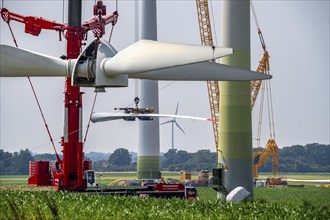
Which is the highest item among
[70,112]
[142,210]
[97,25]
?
[97,25]

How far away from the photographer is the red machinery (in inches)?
2192

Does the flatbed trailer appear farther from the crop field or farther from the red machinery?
the crop field

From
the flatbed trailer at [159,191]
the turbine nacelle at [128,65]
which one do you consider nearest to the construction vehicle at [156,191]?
the flatbed trailer at [159,191]

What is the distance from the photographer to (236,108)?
70250 mm

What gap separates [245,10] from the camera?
70812 mm

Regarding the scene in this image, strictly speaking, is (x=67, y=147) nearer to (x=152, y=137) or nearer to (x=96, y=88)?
(x=96, y=88)

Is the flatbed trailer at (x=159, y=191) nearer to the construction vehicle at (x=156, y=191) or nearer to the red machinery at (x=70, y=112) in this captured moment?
the construction vehicle at (x=156, y=191)

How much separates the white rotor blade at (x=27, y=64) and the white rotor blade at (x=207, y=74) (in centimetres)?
509

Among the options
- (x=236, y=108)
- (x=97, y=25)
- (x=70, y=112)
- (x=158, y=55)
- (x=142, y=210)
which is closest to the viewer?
(x=158, y=55)

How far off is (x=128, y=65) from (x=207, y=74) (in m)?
3.82

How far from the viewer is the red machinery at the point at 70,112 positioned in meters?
55.7

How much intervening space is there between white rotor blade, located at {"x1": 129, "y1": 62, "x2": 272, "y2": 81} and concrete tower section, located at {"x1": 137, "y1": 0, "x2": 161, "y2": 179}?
112919mm

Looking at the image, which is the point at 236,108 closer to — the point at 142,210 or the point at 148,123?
the point at 142,210

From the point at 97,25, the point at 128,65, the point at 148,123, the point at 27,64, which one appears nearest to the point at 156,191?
the point at 97,25
